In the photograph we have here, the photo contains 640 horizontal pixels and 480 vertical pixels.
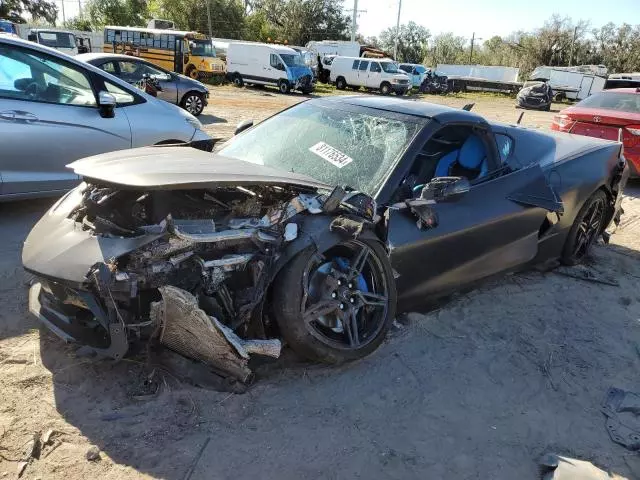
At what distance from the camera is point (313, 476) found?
231cm

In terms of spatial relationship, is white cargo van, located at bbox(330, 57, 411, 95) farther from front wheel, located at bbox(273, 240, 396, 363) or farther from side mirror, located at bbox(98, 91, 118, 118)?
front wheel, located at bbox(273, 240, 396, 363)

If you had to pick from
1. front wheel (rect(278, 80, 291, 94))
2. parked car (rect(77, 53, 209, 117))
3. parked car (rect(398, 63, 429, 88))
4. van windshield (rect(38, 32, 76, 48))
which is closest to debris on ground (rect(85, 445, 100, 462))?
parked car (rect(77, 53, 209, 117))

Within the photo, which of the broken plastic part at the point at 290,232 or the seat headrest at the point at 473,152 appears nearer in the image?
the broken plastic part at the point at 290,232

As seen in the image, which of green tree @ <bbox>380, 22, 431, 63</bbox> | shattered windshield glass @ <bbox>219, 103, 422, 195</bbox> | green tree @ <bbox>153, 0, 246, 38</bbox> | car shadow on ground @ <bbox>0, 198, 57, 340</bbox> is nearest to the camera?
car shadow on ground @ <bbox>0, 198, 57, 340</bbox>

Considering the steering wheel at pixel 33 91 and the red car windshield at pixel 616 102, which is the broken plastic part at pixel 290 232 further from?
the red car windshield at pixel 616 102

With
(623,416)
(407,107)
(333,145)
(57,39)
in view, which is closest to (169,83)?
(407,107)

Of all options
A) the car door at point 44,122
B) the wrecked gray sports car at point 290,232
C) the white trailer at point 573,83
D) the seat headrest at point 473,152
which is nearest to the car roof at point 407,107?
the wrecked gray sports car at point 290,232

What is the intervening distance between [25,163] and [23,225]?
57cm

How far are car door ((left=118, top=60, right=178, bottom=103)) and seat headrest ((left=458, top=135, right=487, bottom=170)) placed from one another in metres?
10.5

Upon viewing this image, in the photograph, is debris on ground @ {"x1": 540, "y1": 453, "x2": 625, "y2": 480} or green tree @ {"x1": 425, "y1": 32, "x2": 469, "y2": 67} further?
green tree @ {"x1": 425, "y1": 32, "x2": 469, "y2": 67}

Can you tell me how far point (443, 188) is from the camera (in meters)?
3.31

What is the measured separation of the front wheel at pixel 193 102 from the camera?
14.1 m

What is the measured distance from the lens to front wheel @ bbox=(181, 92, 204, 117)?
14086 mm

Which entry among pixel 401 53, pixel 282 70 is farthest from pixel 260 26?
pixel 282 70
